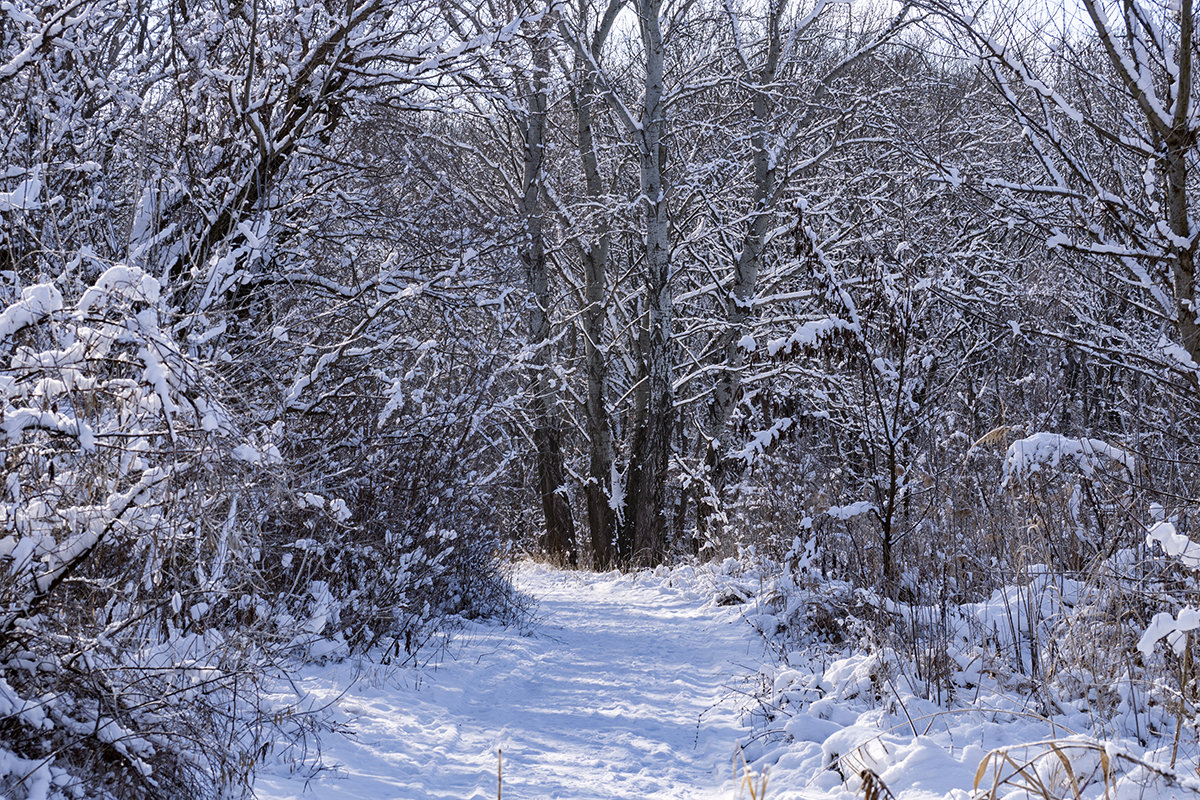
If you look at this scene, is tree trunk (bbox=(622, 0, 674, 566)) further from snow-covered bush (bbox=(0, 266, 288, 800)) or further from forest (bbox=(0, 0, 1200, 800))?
snow-covered bush (bbox=(0, 266, 288, 800))

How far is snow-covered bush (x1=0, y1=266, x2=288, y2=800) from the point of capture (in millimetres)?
2555

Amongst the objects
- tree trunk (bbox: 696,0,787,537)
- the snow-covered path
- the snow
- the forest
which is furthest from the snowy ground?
tree trunk (bbox: 696,0,787,537)

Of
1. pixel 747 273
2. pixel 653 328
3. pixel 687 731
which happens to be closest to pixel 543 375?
pixel 653 328

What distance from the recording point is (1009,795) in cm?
304

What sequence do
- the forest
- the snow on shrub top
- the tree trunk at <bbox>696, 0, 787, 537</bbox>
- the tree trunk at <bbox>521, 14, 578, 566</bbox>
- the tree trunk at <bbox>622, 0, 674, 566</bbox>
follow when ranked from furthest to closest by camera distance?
the tree trunk at <bbox>521, 14, 578, 566</bbox> → the tree trunk at <bbox>696, 0, 787, 537</bbox> → the tree trunk at <bbox>622, 0, 674, 566</bbox> → the snow on shrub top → the forest

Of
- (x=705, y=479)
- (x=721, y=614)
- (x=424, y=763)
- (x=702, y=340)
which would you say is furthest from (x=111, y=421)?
(x=702, y=340)

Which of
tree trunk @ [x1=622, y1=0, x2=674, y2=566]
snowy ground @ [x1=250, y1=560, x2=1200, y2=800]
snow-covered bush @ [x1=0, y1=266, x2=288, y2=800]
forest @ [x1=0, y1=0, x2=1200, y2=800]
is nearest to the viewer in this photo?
snow-covered bush @ [x1=0, y1=266, x2=288, y2=800]

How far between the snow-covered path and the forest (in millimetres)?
344

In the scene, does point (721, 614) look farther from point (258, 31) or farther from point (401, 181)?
point (258, 31)

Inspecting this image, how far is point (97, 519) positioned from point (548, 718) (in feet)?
9.71

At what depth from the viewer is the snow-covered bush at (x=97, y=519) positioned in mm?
2555

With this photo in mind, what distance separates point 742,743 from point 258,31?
504 centimetres

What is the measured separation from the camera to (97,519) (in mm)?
2809

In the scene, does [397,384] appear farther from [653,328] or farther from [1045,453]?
[653,328]
